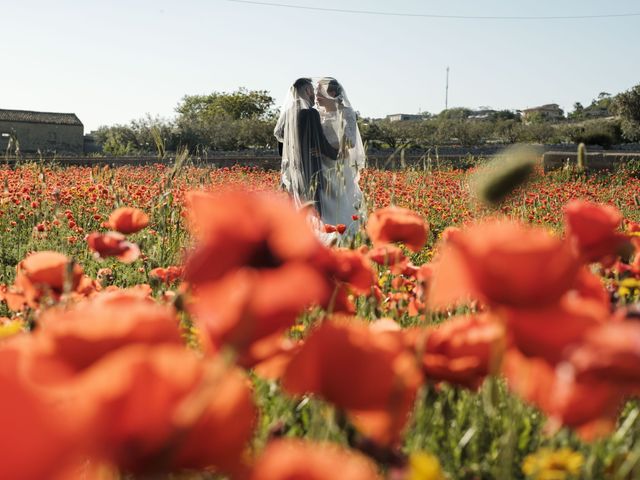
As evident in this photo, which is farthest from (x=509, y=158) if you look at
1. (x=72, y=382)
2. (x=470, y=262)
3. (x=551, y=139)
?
(x=551, y=139)

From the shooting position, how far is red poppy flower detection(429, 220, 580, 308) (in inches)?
20.7

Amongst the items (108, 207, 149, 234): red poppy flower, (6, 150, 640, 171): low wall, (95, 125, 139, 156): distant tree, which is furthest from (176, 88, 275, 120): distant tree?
(108, 207, 149, 234): red poppy flower

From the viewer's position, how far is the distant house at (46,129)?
4275 centimetres

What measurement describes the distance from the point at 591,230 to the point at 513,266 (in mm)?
364

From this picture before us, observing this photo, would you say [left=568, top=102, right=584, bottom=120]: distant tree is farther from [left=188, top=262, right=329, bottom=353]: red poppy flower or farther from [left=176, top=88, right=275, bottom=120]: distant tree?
[left=188, top=262, right=329, bottom=353]: red poppy flower

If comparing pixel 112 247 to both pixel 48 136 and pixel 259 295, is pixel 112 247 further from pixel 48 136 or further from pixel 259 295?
pixel 48 136

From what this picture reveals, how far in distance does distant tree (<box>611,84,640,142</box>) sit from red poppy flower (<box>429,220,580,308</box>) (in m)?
47.3

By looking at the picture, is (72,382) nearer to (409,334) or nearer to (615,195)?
(409,334)

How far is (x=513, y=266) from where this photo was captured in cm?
53

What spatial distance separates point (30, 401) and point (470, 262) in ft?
1.05

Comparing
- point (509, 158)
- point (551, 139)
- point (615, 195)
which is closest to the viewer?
point (509, 158)

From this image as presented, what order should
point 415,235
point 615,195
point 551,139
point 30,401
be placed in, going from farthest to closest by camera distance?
1. point 551,139
2. point 615,195
3. point 415,235
4. point 30,401

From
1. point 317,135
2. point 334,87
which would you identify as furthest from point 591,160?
point 317,135

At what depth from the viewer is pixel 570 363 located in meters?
0.54
